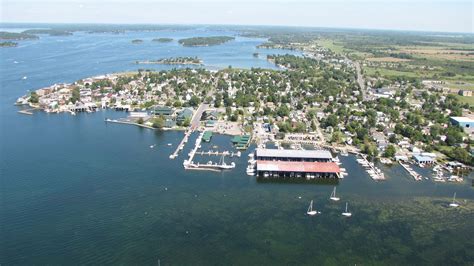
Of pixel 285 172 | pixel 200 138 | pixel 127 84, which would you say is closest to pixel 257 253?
pixel 285 172

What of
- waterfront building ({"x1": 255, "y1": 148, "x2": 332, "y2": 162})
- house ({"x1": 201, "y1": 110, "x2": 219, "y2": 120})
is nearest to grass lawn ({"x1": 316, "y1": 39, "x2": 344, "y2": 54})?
house ({"x1": 201, "y1": 110, "x2": 219, "y2": 120})

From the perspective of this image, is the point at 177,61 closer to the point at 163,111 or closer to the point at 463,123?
the point at 163,111

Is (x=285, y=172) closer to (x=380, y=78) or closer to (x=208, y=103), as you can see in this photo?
(x=208, y=103)

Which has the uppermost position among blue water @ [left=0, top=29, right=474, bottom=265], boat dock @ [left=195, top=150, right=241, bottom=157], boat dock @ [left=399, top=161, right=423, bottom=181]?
boat dock @ [left=195, top=150, right=241, bottom=157]

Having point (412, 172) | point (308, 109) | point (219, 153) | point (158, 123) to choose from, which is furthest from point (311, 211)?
point (308, 109)

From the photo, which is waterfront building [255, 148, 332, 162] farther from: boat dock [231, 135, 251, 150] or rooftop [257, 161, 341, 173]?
boat dock [231, 135, 251, 150]

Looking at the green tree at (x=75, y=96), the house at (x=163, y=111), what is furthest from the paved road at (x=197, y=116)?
the green tree at (x=75, y=96)
